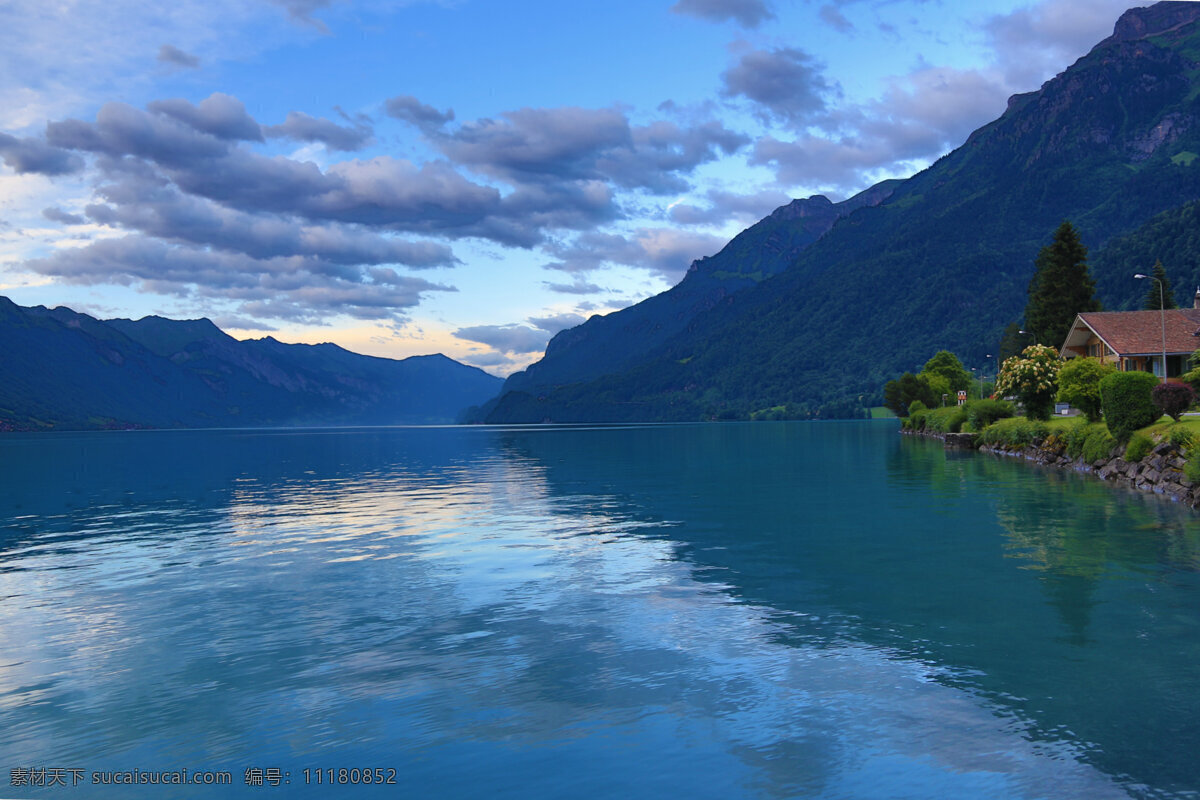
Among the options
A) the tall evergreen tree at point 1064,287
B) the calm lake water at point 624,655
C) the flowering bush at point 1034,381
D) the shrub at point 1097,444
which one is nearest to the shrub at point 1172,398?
the shrub at point 1097,444

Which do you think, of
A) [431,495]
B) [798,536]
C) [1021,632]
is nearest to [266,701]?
[1021,632]

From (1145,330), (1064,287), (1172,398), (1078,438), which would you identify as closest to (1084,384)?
(1078,438)

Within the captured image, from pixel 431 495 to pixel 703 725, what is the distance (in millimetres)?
44040

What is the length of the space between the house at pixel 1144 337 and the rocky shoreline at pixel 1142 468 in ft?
88.8

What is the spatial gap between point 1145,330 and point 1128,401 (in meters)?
51.0

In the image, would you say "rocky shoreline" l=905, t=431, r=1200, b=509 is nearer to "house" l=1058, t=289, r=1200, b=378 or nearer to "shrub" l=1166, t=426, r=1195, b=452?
"shrub" l=1166, t=426, r=1195, b=452

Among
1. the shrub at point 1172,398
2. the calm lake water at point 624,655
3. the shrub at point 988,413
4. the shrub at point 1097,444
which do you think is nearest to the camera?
the calm lake water at point 624,655

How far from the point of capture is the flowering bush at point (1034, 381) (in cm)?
8131

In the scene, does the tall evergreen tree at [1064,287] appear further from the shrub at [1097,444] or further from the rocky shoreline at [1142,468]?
the shrub at [1097,444]

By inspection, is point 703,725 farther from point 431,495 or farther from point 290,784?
point 431,495

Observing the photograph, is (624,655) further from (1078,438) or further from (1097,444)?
(1078,438)

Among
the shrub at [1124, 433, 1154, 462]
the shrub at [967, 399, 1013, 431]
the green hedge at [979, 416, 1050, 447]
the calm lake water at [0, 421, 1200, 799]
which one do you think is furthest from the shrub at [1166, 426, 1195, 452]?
the shrub at [967, 399, 1013, 431]

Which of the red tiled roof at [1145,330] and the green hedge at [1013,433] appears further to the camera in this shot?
the red tiled roof at [1145,330]

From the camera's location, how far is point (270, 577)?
1084 inches
